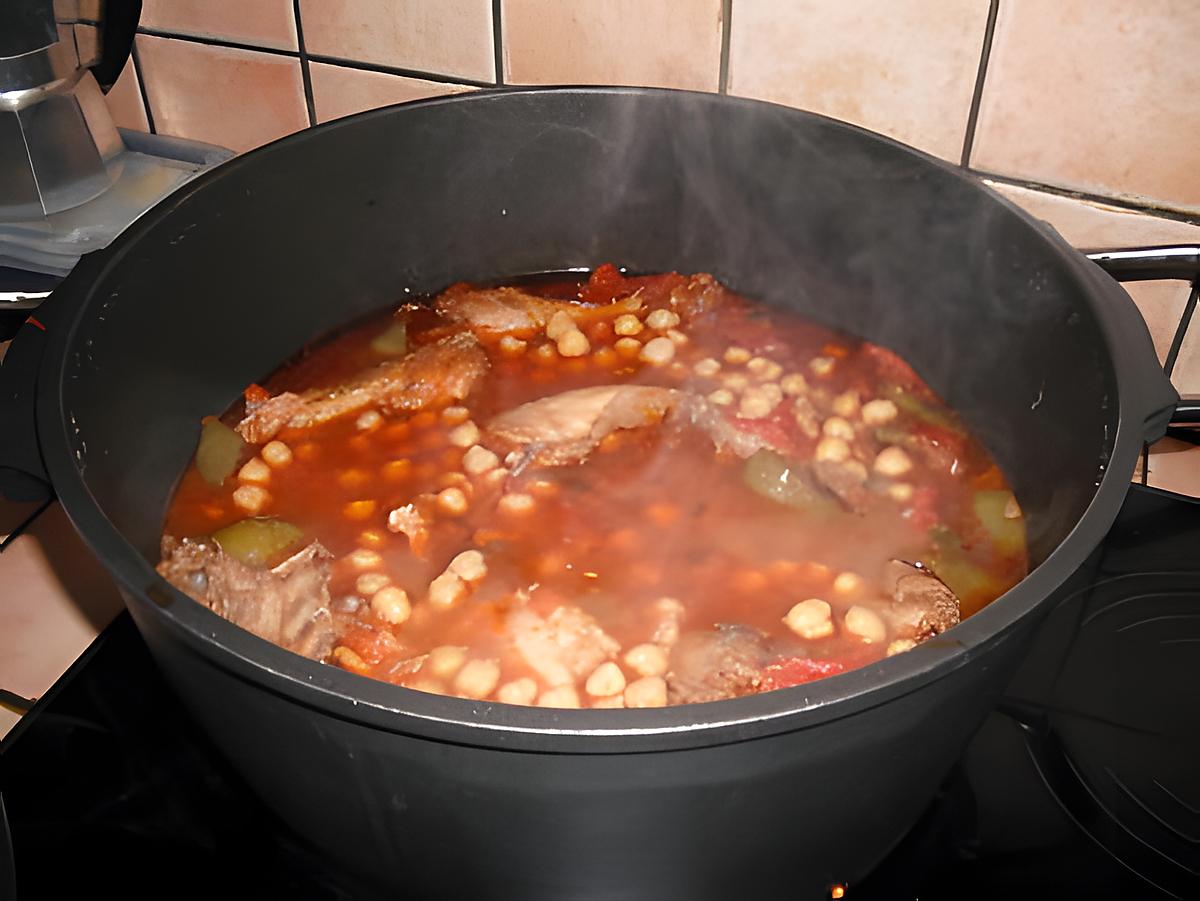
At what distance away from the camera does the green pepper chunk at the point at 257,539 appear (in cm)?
109

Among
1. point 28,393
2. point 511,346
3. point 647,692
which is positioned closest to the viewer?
point 28,393

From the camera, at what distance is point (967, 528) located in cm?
114

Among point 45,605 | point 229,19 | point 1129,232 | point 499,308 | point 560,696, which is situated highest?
point 229,19

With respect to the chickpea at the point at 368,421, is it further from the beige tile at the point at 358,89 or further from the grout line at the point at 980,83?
the grout line at the point at 980,83

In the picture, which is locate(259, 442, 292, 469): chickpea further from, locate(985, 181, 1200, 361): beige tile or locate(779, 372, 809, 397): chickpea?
locate(985, 181, 1200, 361): beige tile

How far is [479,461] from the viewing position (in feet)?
3.90

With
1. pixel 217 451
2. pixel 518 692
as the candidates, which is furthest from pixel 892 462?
pixel 217 451

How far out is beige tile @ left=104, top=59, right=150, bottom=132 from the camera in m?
1.71

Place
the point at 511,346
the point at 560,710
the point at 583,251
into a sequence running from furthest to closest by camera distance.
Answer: the point at 583,251 → the point at 511,346 → the point at 560,710

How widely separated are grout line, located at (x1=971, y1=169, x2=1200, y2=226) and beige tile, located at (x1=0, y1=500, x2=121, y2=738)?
1.18 m

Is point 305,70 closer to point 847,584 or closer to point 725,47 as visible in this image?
point 725,47

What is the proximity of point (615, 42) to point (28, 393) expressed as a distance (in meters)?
0.89

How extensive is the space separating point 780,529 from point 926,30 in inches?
24.5

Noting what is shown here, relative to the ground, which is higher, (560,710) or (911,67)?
(911,67)
